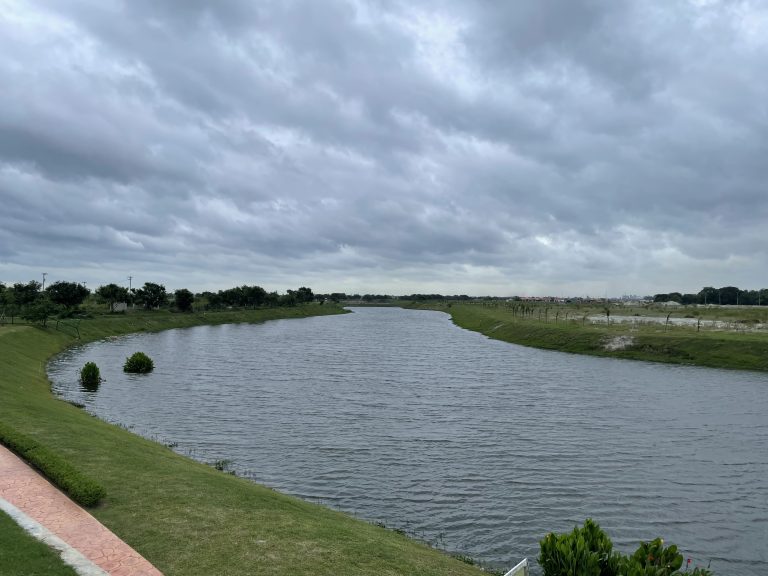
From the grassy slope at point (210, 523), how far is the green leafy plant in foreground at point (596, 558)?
167 inches

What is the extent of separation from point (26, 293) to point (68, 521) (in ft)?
353

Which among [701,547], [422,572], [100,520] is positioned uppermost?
[100,520]

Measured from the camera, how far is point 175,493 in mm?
16594

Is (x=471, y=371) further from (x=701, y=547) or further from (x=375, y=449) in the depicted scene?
(x=701, y=547)

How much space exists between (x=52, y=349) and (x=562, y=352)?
73512 mm

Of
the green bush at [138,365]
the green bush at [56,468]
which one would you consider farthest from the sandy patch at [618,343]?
the green bush at [56,468]

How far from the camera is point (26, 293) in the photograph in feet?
332

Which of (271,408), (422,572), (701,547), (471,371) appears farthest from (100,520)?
(471,371)

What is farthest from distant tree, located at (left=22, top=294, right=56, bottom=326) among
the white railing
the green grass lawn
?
the white railing

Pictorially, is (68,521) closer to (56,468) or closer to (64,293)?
(56,468)

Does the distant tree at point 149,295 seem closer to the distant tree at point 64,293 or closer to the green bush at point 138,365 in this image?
the distant tree at point 64,293

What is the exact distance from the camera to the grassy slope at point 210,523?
12352 mm

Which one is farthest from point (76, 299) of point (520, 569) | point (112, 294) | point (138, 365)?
point (520, 569)

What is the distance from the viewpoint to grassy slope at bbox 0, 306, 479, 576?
1235 centimetres
